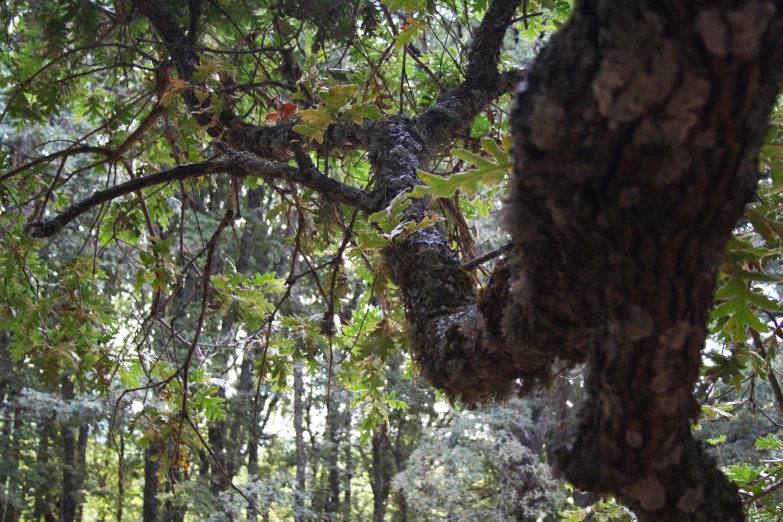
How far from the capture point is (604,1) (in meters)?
0.56

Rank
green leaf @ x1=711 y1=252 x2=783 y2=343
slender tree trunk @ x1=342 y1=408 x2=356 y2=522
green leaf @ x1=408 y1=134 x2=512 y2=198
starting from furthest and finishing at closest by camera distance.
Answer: slender tree trunk @ x1=342 y1=408 x2=356 y2=522
green leaf @ x1=711 y1=252 x2=783 y2=343
green leaf @ x1=408 y1=134 x2=512 y2=198

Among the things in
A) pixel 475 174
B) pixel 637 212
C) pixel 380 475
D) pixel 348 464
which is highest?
pixel 348 464

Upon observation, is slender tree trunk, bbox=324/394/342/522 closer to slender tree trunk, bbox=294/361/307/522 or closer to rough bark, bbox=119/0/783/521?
slender tree trunk, bbox=294/361/307/522

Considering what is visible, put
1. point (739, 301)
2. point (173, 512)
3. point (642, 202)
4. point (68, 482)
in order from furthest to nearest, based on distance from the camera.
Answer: point (68, 482) < point (173, 512) < point (739, 301) < point (642, 202)

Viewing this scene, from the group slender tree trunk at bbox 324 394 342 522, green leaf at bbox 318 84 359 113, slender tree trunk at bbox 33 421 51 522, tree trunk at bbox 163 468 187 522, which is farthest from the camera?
slender tree trunk at bbox 324 394 342 522

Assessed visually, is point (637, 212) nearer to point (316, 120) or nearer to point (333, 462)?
point (316, 120)

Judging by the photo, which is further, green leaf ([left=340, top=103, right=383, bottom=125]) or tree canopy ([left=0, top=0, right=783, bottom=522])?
green leaf ([left=340, top=103, right=383, bottom=125])

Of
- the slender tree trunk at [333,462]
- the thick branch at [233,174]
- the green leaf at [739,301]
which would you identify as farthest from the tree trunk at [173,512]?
the green leaf at [739,301]

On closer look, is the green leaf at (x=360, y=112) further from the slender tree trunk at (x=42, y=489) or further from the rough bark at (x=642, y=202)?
the slender tree trunk at (x=42, y=489)

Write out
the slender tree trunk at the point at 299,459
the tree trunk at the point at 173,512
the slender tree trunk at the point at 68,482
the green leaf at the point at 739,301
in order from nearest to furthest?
the green leaf at the point at 739,301
the tree trunk at the point at 173,512
the slender tree trunk at the point at 299,459
the slender tree trunk at the point at 68,482

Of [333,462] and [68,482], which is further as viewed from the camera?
[333,462]

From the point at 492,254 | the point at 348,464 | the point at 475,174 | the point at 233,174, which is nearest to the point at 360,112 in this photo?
the point at 233,174

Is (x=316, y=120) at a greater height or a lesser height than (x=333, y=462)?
lesser

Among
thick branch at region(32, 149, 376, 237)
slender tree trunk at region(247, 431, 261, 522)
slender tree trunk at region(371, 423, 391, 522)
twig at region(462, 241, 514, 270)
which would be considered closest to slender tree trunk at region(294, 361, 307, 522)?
slender tree trunk at region(247, 431, 261, 522)
